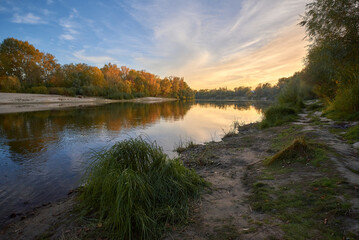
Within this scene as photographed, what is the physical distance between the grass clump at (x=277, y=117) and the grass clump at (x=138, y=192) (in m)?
11.8

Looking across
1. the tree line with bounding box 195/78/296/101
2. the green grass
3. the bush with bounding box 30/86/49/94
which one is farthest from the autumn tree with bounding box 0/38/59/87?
the tree line with bounding box 195/78/296/101

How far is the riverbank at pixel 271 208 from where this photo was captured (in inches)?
108

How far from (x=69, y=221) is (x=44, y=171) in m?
4.41

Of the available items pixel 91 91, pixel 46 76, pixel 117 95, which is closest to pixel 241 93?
pixel 117 95

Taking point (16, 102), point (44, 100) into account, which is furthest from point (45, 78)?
point (16, 102)

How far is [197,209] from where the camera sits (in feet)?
12.4

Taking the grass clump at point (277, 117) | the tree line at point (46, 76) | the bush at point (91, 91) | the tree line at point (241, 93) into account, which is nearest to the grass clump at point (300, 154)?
the grass clump at point (277, 117)

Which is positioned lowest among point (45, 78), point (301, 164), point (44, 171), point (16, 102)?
point (44, 171)

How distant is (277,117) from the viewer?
15117mm

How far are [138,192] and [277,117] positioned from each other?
595 inches

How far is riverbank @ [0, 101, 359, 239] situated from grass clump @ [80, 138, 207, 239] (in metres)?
0.29

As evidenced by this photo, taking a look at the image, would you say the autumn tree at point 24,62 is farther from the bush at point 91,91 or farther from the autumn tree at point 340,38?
the autumn tree at point 340,38

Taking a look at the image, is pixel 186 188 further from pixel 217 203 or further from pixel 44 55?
pixel 44 55

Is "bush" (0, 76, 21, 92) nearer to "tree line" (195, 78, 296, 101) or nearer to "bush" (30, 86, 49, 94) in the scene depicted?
"bush" (30, 86, 49, 94)
